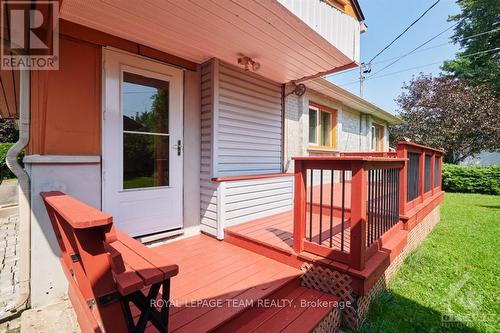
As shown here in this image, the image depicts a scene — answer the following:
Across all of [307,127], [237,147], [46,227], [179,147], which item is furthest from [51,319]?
[307,127]

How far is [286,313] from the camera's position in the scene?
1.90 m

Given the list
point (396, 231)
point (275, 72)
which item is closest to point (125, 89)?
point (275, 72)

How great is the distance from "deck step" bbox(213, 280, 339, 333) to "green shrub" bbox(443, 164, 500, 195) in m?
11.9

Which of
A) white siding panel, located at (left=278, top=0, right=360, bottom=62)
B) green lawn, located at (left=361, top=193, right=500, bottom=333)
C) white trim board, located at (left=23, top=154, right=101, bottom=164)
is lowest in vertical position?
green lawn, located at (left=361, top=193, right=500, bottom=333)

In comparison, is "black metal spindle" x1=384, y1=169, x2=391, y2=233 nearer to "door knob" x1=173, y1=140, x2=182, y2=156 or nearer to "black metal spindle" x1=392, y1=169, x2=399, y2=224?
"black metal spindle" x1=392, y1=169, x2=399, y2=224

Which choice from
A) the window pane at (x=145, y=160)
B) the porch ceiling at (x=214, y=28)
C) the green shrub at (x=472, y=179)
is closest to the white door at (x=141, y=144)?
the window pane at (x=145, y=160)

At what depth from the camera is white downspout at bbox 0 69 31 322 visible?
6.75 ft

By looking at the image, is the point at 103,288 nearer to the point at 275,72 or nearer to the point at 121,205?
the point at 121,205

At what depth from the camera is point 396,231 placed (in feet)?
10.2

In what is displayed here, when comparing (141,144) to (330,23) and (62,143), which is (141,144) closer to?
(62,143)

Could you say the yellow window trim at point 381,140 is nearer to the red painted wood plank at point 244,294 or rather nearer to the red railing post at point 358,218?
the red railing post at point 358,218

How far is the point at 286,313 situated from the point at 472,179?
12582 mm

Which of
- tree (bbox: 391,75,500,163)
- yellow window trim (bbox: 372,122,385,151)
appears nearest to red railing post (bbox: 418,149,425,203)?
yellow window trim (bbox: 372,122,385,151)

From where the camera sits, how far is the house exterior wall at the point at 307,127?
5020 mm
